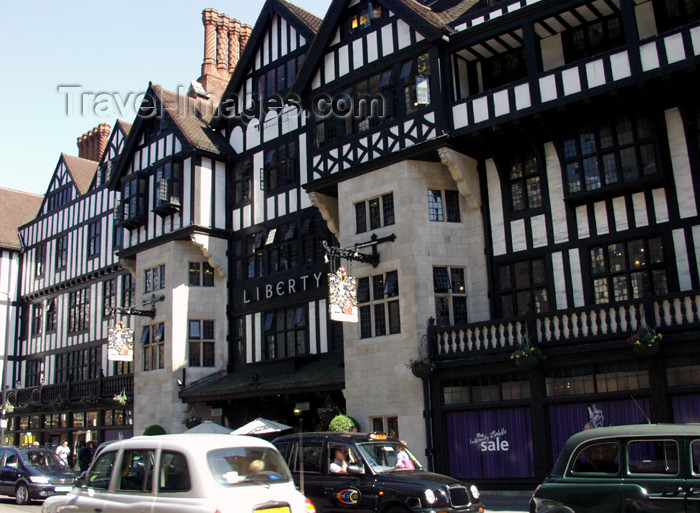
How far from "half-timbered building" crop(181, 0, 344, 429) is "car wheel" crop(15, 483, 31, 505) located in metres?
8.03

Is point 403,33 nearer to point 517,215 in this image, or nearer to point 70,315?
point 517,215

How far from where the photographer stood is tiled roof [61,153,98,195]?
40.7 metres

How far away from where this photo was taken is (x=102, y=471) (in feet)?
30.1

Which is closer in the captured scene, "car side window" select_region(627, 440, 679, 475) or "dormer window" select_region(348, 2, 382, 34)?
"car side window" select_region(627, 440, 679, 475)

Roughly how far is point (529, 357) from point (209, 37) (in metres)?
28.1

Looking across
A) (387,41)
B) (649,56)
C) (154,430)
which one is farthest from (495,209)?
(154,430)

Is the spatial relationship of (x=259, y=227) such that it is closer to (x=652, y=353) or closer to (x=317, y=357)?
(x=317, y=357)

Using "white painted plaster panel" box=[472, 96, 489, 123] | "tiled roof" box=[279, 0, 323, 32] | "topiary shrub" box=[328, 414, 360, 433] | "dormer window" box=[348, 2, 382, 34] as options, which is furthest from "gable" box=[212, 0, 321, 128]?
"topiary shrub" box=[328, 414, 360, 433]

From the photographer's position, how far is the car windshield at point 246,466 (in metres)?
8.17

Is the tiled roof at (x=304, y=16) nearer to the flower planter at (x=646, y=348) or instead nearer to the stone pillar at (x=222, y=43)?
the stone pillar at (x=222, y=43)

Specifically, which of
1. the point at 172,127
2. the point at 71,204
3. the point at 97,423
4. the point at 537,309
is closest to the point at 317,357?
the point at 537,309

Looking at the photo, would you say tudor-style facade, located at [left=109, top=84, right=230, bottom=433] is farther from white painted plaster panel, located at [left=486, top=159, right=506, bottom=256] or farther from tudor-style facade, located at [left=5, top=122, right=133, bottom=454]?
white painted plaster panel, located at [left=486, top=159, right=506, bottom=256]

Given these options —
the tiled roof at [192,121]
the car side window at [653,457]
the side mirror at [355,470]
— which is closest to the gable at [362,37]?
the tiled roof at [192,121]

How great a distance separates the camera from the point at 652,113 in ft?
61.2
